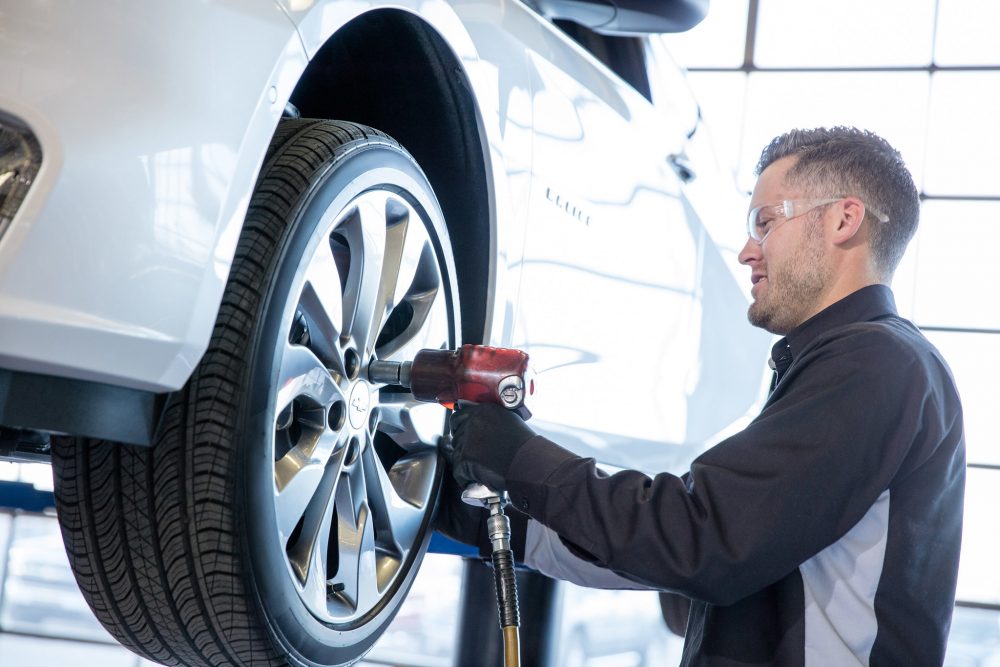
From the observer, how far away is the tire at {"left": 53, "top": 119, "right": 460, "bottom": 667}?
127cm

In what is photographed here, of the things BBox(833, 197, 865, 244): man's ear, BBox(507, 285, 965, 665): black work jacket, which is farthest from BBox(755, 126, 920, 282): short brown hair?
BBox(507, 285, 965, 665): black work jacket

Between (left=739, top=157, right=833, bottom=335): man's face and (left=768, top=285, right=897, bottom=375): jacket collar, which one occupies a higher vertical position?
(left=739, top=157, right=833, bottom=335): man's face

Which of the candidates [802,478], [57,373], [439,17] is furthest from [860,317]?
[57,373]

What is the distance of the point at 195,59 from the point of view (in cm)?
112

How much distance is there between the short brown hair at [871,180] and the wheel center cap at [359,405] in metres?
0.79

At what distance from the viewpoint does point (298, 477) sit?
1398mm

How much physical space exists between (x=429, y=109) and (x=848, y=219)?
70 cm

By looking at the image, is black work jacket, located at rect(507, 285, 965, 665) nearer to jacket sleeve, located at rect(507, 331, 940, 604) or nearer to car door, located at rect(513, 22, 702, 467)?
jacket sleeve, located at rect(507, 331, 940, 604)

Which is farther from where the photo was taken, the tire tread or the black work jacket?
the black work jacket

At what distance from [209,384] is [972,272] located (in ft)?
24.0

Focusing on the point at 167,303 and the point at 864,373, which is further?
the point at 864,373

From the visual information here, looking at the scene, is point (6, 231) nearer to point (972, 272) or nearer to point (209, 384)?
point (209, 384)

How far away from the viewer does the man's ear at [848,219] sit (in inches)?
66.6

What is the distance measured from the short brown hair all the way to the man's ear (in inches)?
0.9
